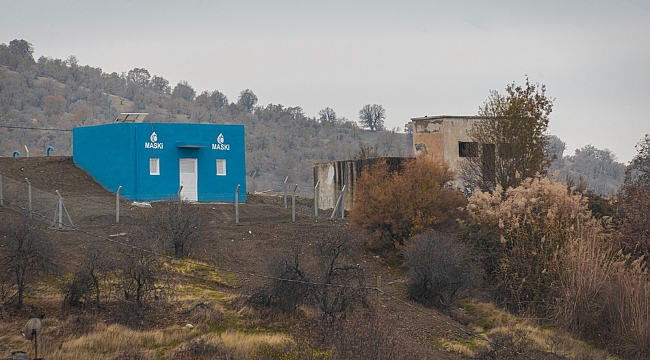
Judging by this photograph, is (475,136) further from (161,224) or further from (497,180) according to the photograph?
(161,224)

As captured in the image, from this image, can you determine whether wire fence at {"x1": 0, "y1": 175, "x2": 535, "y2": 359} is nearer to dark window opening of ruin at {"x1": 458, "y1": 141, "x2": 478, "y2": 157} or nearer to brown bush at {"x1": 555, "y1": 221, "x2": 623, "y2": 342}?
dark window opening of ruin at {"x1": 458, "y1": 141, "x2": 478, "y2": 157}

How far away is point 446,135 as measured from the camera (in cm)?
3738

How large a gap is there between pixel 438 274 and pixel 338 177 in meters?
16.3

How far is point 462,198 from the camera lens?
89.9 feet

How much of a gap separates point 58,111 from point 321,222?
8657 cm

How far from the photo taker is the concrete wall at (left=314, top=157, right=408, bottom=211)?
34.9 m

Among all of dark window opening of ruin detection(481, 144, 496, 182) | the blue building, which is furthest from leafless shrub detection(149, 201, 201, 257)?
dark window opening of ruin detection(481, 144, 496, 182)

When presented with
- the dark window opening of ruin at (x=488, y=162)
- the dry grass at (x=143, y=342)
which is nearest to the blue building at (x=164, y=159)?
the dark window opening of ruin at (x=488, y=162)

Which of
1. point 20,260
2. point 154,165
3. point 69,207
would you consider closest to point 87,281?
point 20,260

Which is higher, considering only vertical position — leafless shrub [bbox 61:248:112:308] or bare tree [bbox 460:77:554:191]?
bare tree [bbox 460:77:554:191]

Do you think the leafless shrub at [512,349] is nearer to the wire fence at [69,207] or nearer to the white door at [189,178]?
the wire fence at [69,207]

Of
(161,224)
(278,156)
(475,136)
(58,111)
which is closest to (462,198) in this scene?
(475,136)

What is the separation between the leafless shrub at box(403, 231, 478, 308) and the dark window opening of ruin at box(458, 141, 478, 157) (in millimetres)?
11066

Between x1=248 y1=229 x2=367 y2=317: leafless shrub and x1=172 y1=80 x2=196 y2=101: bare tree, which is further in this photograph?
x1=172 y1=80 x2=196 y2=101: bare tree
